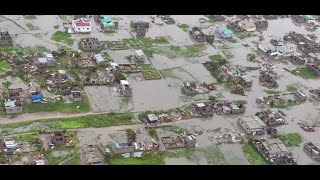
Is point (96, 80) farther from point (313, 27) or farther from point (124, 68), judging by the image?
point (313, 27)

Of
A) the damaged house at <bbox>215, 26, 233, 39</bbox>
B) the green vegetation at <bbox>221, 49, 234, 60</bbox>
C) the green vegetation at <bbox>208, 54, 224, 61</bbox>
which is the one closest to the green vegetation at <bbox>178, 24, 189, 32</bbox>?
the damaged house at <bbox>215, 26, 233, 39</bbox>

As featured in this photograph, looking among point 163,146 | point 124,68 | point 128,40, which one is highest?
point 128,40

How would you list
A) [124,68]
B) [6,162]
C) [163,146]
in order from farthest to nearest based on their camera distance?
[124,68] → [163,146] → [6,162]

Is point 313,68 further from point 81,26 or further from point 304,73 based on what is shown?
point 81,26

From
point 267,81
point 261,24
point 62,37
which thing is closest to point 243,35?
point 261,24

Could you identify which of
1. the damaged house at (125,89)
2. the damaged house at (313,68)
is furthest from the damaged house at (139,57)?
the damaged house at (313,68)

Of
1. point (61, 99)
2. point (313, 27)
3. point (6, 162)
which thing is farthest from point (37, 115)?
point (313, 27)
